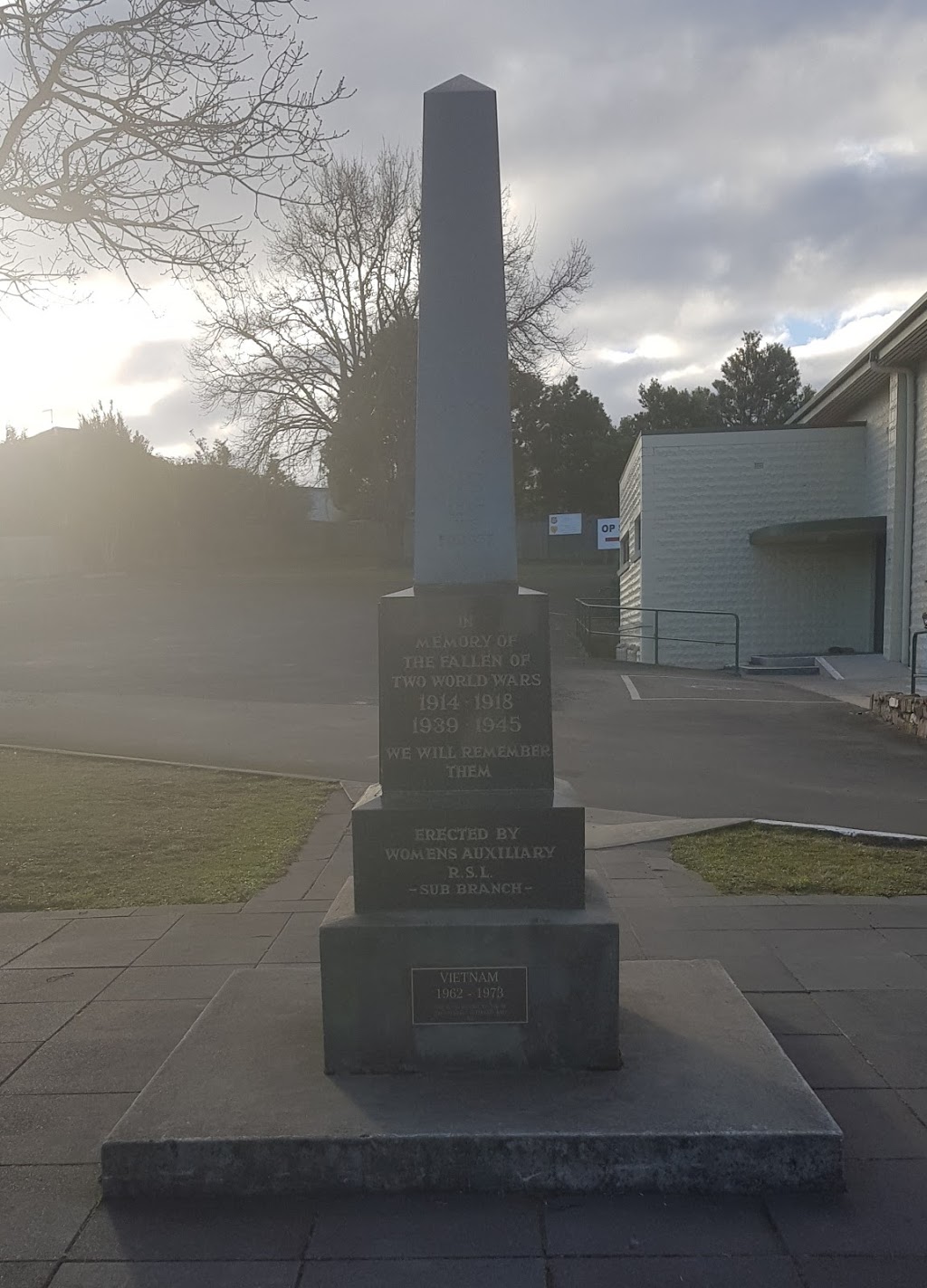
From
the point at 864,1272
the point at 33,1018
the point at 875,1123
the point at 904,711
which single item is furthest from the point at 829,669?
the point at 864,1272

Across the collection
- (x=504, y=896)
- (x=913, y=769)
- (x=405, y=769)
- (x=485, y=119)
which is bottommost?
(x=913, y=769)

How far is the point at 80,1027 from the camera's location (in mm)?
4594

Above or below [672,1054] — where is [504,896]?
above

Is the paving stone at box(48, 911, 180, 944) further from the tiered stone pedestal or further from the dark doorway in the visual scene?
the dark doorway

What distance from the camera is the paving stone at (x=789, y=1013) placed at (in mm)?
4438

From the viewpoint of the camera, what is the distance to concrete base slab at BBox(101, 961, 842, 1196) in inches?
130

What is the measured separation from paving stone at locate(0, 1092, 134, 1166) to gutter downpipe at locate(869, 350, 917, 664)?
18.3 metres

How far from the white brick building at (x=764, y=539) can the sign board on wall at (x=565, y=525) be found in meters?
27.0

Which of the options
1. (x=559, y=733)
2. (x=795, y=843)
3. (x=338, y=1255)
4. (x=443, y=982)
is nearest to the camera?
(x=338, y=1255)

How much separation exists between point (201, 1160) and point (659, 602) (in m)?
22.1

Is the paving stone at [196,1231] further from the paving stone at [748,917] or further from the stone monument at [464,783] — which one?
the paving stone at [748,917]

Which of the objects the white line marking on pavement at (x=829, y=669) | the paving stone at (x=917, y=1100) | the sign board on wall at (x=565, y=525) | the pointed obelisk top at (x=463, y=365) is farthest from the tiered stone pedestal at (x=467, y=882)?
the sign board on wall at (x=565, y=525)

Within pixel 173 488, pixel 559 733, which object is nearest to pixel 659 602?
pixel 559 733

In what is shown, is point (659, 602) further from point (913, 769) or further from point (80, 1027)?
point (80, 1027)
